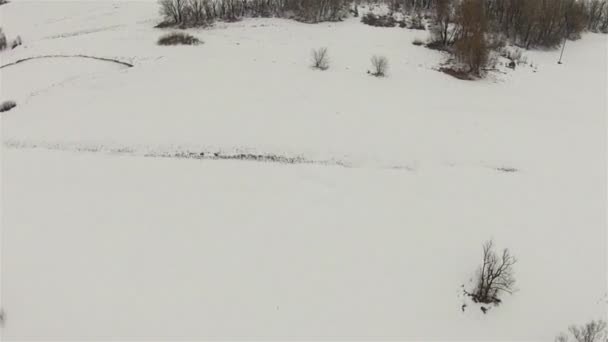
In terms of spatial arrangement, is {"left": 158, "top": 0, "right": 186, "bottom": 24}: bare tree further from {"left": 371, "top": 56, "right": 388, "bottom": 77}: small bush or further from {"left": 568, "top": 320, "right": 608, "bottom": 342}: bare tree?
{"left": 568, "top": 320, "right": 608, "bottom": 342}: bare tree

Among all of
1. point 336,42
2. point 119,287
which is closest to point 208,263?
point 119,287

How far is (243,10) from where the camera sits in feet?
99.7

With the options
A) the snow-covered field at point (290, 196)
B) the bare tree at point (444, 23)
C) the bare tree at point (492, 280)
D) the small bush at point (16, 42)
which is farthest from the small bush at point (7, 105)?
the bare tree at point (444, 23)

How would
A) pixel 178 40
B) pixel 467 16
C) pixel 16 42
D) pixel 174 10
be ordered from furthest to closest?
pixel 174 10 < pixel 16 42 < pixel 178 40 < pixel 467 16

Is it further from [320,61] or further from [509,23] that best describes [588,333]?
[509,23]

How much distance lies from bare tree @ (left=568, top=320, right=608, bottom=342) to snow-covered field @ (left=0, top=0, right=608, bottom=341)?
458 millimetres

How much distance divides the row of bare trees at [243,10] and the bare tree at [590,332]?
24782mm

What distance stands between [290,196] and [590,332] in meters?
9.51

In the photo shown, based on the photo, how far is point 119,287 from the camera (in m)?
11.9

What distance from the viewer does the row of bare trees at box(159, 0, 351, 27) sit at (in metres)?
28.7

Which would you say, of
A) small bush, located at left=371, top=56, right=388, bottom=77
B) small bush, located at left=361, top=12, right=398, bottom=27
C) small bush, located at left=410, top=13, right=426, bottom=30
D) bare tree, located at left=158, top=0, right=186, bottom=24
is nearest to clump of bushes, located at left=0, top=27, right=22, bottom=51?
bare tree, located at left=158, top=0, right=186, bottom=24

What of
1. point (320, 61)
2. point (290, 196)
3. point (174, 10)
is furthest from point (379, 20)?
point (290, 196)

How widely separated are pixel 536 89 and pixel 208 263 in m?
19.4

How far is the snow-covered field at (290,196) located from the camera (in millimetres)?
11414
